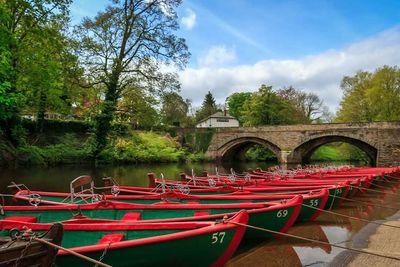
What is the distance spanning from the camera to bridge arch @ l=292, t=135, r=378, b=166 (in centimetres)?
2998

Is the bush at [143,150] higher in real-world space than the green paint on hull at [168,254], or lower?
higher

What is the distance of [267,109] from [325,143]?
12428 mm

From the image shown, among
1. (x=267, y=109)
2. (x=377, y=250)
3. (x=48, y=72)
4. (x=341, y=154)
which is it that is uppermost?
(x=267, y=109)

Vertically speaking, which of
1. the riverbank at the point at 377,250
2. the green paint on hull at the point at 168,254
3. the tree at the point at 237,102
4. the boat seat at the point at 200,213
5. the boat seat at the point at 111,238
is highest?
the tree at the point at 237,102

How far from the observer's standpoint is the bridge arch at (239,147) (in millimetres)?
35000

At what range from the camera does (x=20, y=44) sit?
64.1ft

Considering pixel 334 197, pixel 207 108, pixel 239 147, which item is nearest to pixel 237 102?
pixel 207 108

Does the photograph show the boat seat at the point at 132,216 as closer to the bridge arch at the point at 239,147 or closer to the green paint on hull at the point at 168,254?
the green paint on hull at the point at 168,254

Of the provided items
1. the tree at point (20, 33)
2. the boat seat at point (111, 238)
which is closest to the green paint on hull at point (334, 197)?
the boat seat at point (111, 238)

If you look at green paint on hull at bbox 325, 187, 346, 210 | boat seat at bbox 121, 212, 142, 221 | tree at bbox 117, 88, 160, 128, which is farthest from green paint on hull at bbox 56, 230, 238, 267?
tree at bbox 117, 88, 160, 128

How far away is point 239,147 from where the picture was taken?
40.0 m

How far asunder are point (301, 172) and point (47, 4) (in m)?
15.2

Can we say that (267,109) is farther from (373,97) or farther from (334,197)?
(334,197)

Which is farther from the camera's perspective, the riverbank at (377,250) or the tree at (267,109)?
the tree at (267,109)
